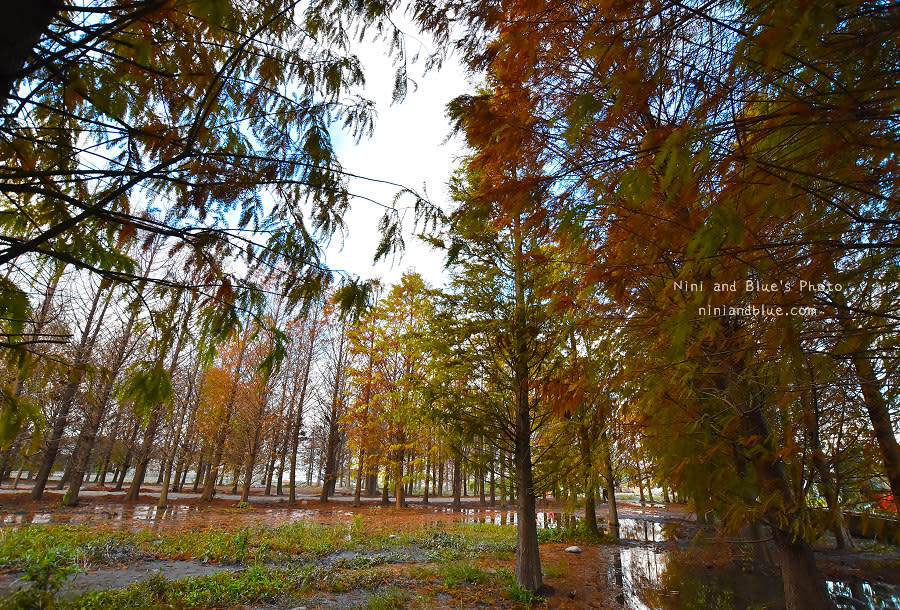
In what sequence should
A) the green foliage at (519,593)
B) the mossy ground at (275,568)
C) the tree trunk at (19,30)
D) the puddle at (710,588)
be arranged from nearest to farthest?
the tree trunk at (19,30)
the mossy ground at (275,568)
the green foliage at (519,593)
the puddle at (710,588)

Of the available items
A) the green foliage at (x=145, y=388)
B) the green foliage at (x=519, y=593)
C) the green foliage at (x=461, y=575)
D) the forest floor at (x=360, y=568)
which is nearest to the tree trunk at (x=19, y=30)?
the green foliage at (x=145, y=388)

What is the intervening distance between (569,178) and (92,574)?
9.11 meters

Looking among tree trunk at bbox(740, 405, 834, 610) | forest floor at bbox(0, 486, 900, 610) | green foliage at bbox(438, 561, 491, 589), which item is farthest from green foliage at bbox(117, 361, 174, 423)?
green foliage at bbox(438, 561, 491, 589)

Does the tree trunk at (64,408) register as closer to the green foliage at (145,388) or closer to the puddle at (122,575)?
the puddle at (122,575)

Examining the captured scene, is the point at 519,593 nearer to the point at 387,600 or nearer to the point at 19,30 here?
the point at 387,600

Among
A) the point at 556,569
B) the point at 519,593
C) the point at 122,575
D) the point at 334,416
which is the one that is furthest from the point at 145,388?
the point at 334,416

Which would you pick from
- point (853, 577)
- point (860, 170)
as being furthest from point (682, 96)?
point (853, 577)

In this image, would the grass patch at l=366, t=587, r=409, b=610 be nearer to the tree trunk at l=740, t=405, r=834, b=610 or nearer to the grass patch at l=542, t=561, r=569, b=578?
the grass patch at l=542, t=561, r=569, b=578

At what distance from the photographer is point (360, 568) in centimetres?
813

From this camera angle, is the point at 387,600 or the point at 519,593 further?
the point at 519,593

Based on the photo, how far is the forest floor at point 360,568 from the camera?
5.46 meters

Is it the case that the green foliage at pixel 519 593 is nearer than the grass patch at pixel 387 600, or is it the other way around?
the grass patch at pixel 387 600

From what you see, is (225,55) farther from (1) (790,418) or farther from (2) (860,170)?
(1) (790,418)

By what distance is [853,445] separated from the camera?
3.37m
